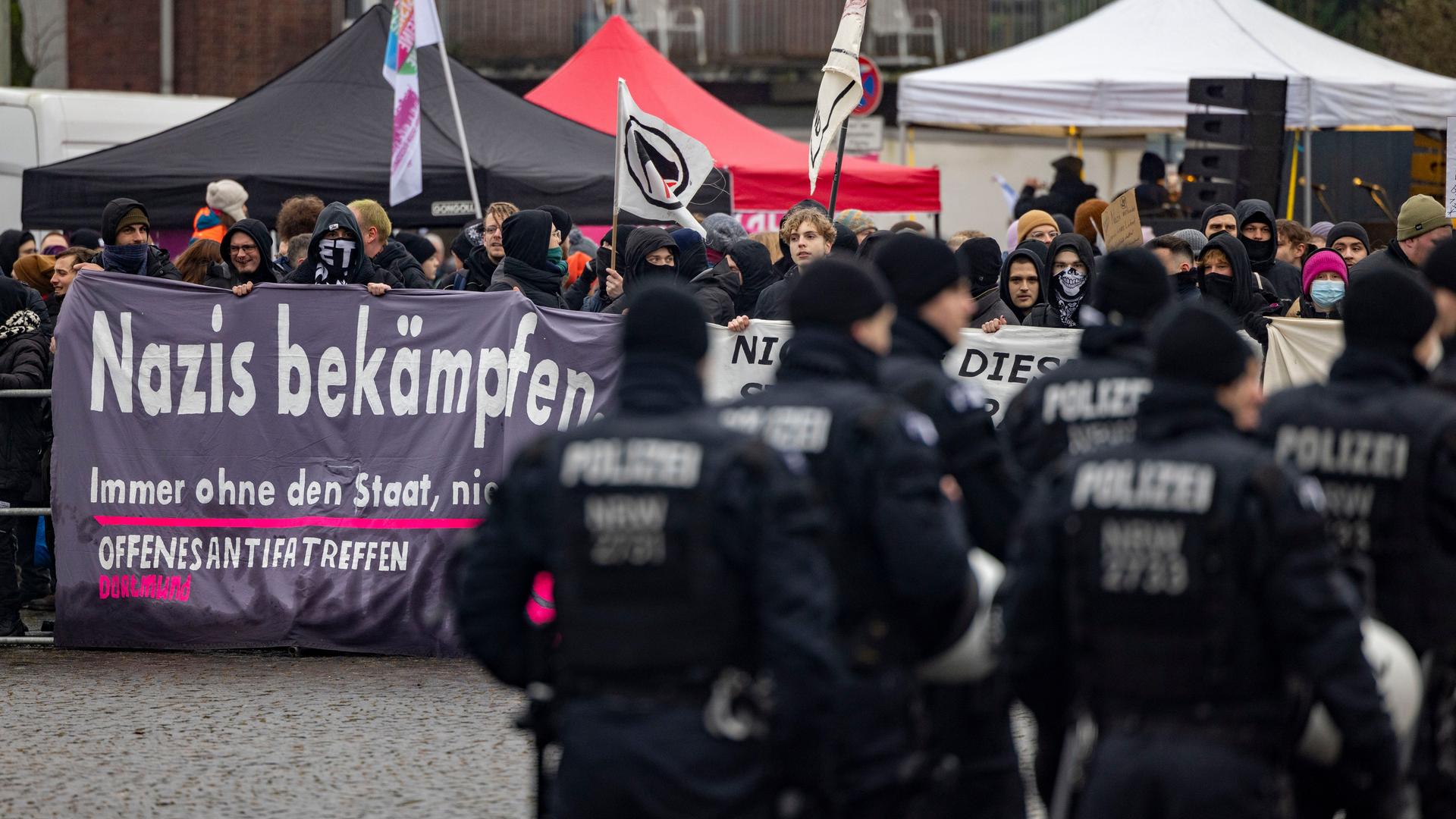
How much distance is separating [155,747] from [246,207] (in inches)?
264

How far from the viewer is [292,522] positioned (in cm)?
983

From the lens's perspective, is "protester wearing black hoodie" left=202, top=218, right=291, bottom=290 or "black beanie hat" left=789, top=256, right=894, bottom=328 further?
"protester wearing black hoodie" left=202, top=218, right=291, bottom=290

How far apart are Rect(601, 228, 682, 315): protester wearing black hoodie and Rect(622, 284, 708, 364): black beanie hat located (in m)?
5.44

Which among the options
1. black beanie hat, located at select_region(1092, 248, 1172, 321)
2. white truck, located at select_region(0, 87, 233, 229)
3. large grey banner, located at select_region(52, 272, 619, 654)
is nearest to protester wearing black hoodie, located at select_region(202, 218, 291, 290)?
large grey banner, located at select_region(52, 272, 619, 654)

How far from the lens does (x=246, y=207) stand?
13.9m

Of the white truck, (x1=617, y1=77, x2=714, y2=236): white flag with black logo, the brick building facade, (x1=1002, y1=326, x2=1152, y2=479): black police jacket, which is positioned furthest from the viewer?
the brick building facade

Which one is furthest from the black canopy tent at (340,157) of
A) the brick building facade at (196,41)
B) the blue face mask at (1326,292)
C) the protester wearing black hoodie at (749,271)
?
the brick building facade at (196,41)

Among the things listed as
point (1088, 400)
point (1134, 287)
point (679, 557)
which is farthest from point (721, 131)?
point (679, 557)

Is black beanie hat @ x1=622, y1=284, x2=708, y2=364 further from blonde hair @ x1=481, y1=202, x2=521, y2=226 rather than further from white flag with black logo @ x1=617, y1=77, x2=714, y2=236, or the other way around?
blonde hair @ x1=481, y1=202, x2=521, y2=226

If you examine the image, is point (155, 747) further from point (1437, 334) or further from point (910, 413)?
point (1437, 334)

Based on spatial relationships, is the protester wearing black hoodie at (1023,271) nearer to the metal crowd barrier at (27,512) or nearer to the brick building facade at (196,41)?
the metal crowd barrier at (27,512)

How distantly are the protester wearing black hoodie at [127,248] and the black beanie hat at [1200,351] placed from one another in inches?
302

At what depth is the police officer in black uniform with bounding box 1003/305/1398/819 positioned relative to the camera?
430 cm

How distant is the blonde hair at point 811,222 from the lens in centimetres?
1034
